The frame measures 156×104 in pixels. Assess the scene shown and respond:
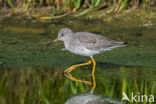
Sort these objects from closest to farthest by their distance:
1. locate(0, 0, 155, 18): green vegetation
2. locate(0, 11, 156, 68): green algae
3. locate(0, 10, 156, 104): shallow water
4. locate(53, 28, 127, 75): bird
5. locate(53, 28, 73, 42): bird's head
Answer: locate(0, 10, 156, 104): shallow water
locate(53, 28, 127, 75): bird
locate(53, 28, 73, 42): bird's head
locate(0, 11, 156, 68): green algae
locate(0, 0, 155, 18): green vegetation

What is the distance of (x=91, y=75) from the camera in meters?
Answer: 5.94

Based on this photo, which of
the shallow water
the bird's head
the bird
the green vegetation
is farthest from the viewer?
the green vegetation

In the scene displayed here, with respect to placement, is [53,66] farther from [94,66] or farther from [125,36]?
[125,36]

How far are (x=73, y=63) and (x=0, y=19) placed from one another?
9.02 feet

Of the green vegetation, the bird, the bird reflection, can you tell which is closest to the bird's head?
the bird

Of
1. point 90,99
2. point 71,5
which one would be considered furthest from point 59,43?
point 90,99

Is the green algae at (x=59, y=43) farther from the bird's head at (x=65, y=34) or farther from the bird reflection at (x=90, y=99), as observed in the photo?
the bird reflection at (x=90, y=99)

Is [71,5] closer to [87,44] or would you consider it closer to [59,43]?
[59,43]

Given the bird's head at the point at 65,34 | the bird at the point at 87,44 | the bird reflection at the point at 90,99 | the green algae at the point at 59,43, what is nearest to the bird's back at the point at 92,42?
the bird at the point at 87,44

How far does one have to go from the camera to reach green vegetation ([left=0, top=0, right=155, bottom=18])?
837 centimetres

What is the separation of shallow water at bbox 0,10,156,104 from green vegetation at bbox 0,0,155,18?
0.96 feet

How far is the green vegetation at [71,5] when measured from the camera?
8367 millimetres

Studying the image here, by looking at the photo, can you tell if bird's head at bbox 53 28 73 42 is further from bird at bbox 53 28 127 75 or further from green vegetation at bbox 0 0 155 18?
green vegetation at bbox 0 0 155 18

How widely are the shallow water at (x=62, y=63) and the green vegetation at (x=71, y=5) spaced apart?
293mm
